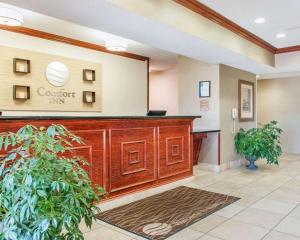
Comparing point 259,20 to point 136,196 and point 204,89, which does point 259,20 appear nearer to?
point 204,89

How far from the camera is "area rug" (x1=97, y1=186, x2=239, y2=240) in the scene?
9.50 feet

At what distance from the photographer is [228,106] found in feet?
19.6

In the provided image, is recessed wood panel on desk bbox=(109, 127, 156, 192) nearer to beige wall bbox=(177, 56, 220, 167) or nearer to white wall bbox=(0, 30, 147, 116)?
white wall bbox=(0, 30, 147, 116)

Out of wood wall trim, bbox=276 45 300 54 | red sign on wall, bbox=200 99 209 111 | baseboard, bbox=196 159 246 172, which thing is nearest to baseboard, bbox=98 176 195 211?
baseboard, bbox=196 159 246 172

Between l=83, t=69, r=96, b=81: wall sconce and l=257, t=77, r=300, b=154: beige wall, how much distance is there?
5.66 m

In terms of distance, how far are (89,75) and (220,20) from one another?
8.99 ft

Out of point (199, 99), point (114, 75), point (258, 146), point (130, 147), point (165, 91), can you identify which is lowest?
point (258, 146)

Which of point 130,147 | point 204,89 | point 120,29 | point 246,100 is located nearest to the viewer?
point 120,29

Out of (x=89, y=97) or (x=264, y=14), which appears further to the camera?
(x=89, y=97)

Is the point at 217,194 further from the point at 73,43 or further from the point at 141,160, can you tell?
the point at 73,43

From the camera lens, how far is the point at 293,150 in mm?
8328

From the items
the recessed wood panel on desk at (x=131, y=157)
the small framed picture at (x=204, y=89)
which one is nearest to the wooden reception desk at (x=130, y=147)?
the recessed wood panel on desk at (x=131, y=157)

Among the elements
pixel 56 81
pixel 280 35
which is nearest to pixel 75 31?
pixel 56 81

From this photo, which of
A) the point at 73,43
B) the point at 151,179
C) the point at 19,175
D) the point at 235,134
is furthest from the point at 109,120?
the point at 235,134
